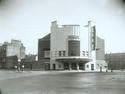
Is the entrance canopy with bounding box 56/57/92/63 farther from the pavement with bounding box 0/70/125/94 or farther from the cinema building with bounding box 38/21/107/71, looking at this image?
the pavement with bounding box 0/70/125/94

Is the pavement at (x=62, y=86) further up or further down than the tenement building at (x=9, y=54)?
further down

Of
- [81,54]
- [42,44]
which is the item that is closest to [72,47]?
[81,54]

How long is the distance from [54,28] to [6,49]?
32510 millimetres

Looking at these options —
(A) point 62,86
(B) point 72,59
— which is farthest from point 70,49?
(A) point 62,86

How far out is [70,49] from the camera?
68188 millimetres

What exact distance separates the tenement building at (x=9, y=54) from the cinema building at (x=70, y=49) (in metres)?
18.5

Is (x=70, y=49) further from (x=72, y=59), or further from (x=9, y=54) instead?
(x=9, y=54)

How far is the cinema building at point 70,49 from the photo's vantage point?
68188 millimetres

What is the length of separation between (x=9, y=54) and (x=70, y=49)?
124ft

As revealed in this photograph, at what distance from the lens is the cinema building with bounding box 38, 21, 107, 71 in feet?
224

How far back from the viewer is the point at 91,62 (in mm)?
73375

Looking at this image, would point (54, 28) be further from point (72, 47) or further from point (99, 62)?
point (99, 62)

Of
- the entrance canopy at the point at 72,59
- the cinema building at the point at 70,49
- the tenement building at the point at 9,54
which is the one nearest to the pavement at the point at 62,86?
the entrance canopy at the point at 72,59

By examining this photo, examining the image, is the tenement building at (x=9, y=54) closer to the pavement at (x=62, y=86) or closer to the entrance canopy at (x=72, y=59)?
the entrance canopy at (x=72, y=59)
